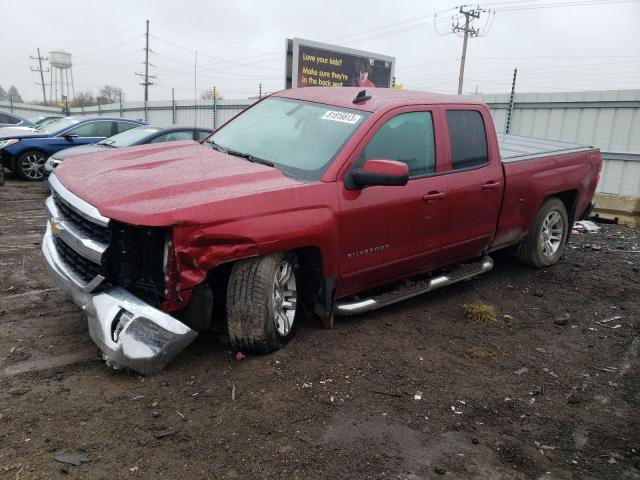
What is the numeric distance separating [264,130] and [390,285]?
1.72m

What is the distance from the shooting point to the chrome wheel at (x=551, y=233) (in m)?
5.97

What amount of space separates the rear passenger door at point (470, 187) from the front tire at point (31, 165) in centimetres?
939

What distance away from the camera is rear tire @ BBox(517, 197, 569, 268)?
19.1ft

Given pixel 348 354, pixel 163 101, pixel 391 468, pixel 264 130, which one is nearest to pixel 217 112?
pixel 163 101

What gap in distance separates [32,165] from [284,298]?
936 cm

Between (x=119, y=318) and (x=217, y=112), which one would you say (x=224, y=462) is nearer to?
(x=119, y=318)

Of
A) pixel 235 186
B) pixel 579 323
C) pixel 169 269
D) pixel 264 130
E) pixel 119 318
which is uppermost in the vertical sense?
Answer: pixel 264 130

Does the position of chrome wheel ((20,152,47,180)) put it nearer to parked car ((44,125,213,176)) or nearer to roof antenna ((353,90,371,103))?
parked car ((44,125,213,176))

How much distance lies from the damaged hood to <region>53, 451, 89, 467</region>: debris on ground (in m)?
1.17

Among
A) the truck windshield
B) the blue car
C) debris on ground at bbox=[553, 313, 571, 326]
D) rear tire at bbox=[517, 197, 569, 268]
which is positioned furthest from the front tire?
debris on ground at bbox=[553, 313, 571, 326]

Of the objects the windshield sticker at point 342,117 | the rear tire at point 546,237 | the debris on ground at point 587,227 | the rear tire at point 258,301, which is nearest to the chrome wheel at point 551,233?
the rear tire at point 546,237

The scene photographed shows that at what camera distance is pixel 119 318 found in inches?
117

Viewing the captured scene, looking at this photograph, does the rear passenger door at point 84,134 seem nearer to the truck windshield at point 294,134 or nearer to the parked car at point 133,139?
the parked car at point 133,139

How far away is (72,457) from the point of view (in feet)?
8.09
